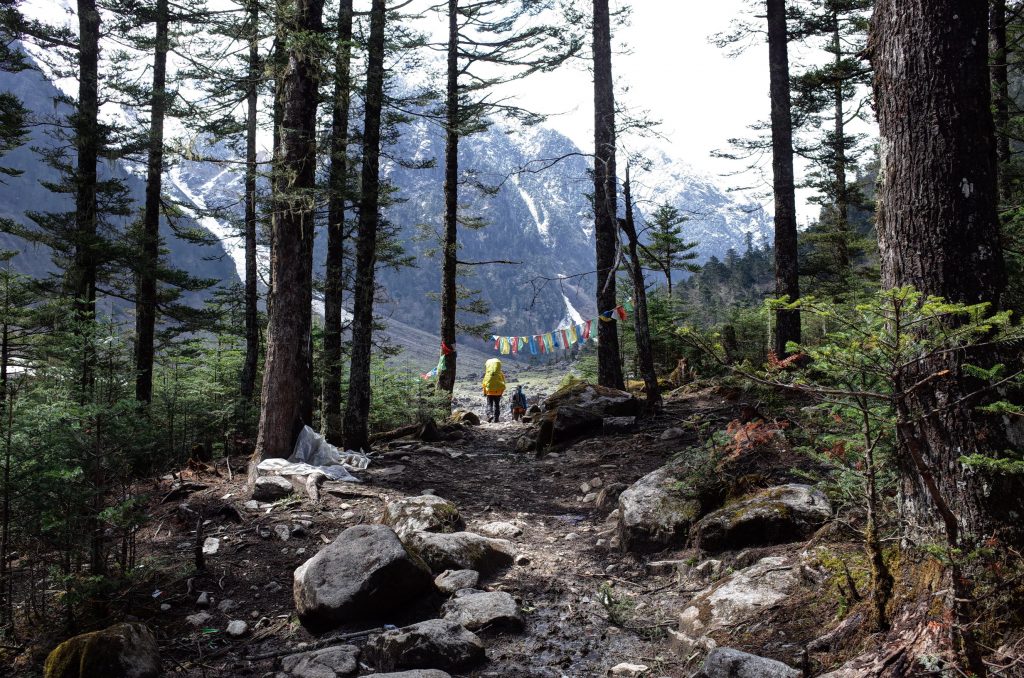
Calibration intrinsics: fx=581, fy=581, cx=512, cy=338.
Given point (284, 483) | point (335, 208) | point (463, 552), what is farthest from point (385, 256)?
point (463, 552)

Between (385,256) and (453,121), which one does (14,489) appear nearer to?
(453,121)

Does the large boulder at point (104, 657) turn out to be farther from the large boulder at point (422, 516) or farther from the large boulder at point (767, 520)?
the large boulder at point (767, 520)

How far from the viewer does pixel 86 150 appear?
11.6m

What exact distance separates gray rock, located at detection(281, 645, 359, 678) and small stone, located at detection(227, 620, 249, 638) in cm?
58

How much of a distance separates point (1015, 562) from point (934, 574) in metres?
0.30

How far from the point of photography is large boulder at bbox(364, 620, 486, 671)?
332 centimetres

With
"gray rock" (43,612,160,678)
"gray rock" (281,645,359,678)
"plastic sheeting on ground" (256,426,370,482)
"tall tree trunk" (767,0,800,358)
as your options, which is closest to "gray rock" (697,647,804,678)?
"gray rock" (281,645,359,678)

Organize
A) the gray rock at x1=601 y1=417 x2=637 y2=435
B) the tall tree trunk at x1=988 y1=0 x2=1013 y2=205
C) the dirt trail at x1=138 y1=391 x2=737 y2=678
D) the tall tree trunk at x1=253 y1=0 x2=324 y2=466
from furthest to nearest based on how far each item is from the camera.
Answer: the gray rock at x1=601 y1=417 x2=637 y2=435
the tall tree trunk at x1=988 y1=0 x2=1013 y2=205
the tall tree trunk at x1=253 y1=0 x2=324 y2=466
the dirt trail at x1=138 y1=391 x2=737 y2=678

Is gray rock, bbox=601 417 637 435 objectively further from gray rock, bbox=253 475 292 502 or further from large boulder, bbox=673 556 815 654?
large boulder, bbox=673 556 815 654

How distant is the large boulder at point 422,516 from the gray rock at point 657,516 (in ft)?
5.13

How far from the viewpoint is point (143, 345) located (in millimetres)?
12492

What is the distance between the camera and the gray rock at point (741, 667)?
2572 mm

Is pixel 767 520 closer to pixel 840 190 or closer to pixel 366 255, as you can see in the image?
pixel 366 255

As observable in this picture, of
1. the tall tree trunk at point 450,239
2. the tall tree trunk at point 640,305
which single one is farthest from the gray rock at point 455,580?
the tall tree trunk at point 450,239
